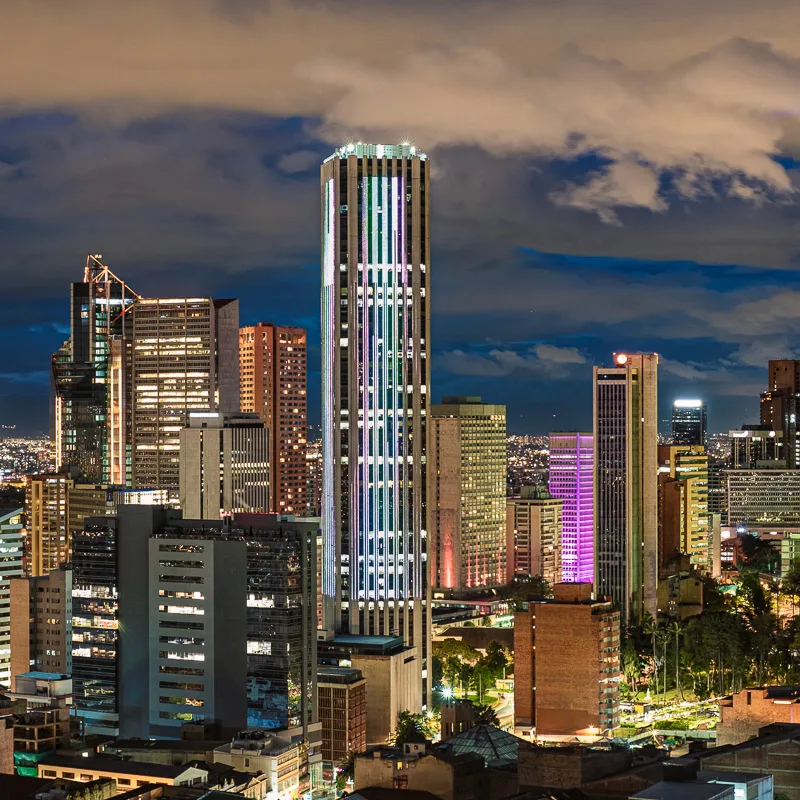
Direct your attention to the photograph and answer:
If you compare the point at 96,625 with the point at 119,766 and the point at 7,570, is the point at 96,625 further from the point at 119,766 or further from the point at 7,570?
the point at 7,570

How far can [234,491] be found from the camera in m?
74.6

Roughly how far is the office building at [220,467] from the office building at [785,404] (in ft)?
187

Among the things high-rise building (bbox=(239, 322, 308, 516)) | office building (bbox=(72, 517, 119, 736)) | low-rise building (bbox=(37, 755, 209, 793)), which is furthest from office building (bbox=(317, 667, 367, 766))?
high-rise building (bbox=(239, 322, 308, 516))

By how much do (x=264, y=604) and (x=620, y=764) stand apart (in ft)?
51.2

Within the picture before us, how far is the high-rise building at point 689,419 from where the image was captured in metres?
133

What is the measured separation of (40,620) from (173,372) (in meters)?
37.9

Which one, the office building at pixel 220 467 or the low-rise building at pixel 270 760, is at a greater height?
the office building at pixel 220 467

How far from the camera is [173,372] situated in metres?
93.9

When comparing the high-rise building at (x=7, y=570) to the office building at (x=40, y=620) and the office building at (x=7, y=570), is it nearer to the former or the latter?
the office building at (x=7, y=570)

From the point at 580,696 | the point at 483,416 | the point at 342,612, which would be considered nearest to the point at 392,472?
the point at 342,612

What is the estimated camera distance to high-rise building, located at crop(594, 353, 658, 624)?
7194cm

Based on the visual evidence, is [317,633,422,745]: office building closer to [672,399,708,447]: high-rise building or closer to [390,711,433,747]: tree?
[390,711,433,747]: tree

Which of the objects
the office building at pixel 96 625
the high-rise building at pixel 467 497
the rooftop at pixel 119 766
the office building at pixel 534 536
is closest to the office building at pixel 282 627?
the office building at pixel 96 625

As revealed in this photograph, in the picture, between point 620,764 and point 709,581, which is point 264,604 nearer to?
point 620,764
